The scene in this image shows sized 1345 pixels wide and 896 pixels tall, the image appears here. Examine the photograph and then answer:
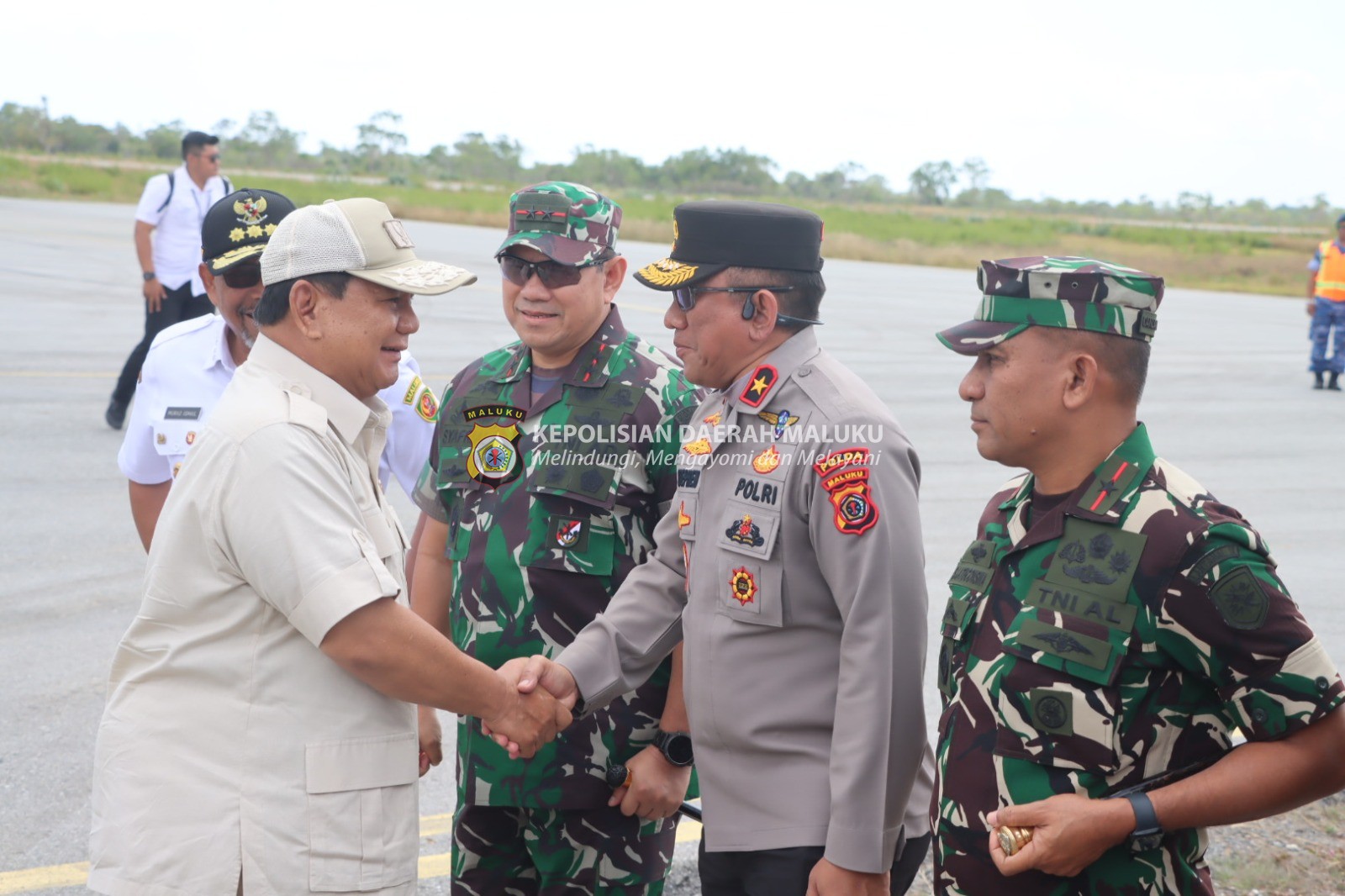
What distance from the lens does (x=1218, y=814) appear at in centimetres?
206

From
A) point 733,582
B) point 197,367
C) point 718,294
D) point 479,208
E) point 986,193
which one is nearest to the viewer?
point 733,582

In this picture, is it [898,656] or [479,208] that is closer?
[898,656]

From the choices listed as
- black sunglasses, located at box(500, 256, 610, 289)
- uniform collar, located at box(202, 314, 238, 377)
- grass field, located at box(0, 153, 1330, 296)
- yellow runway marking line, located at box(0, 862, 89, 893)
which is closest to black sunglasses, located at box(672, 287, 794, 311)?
black sunglasses, located at box(500, 256, 610, 289)

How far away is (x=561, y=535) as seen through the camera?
10.1ft

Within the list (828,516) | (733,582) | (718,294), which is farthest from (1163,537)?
(718,294)

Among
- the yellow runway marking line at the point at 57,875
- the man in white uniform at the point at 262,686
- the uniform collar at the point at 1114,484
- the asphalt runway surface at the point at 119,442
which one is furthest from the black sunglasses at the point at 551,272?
the yellow runway marking line at the point at 57,875

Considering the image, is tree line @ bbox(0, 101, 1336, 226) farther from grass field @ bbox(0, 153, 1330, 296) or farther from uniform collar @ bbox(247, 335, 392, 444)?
uniform collar @ bbox(247, 335, 392, 444)

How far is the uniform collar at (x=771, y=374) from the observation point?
2723 millimetres

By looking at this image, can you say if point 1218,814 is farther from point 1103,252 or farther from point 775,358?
point 1103,252

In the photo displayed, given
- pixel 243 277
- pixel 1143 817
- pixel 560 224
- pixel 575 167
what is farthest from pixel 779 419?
pixel 575 167

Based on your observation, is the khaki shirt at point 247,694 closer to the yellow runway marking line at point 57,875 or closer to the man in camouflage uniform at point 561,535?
the man in camouflage uniform at point 561,535

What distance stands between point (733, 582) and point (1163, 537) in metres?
0.89

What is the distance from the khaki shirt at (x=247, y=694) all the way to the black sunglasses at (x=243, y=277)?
4.54 feet

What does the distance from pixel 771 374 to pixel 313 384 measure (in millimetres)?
1008
